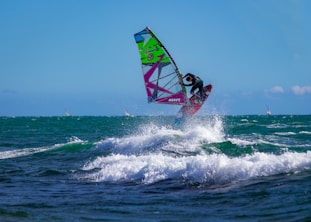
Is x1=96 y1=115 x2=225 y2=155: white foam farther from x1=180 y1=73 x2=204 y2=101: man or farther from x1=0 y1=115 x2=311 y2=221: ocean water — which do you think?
x1=0 y1=115 x2=311 y2=221: ocean water

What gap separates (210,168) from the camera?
34.2ft

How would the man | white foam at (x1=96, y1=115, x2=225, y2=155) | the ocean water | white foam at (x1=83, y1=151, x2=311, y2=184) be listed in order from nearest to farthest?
the ocean water, white foam at (x1=83, y1=151, x2=311, y2=184), the man, white foam at (x1=96, y1=115, x2=225, y2=155)

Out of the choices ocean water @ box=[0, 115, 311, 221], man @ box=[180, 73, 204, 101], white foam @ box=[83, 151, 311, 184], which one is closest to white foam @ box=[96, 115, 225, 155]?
man @ box=[180, 73, 204, 101]

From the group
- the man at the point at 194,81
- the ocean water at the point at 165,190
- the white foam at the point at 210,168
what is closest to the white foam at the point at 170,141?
the man at the point at 194,81

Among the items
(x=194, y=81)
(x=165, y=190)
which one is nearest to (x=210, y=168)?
(x=165, y=190)

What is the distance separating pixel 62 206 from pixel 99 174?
163 inches

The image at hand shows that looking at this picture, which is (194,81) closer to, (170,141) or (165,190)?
(170,141)

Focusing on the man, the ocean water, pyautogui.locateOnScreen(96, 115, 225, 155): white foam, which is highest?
the man

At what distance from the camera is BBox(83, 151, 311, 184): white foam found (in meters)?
10.1

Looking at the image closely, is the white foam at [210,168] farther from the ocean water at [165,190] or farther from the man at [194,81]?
the man at [194,81]

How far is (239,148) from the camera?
17938mm

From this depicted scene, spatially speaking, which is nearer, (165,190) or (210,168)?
(165,190)

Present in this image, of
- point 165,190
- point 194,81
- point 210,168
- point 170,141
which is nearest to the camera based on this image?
point 165,190

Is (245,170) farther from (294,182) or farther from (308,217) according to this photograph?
(308,217)
